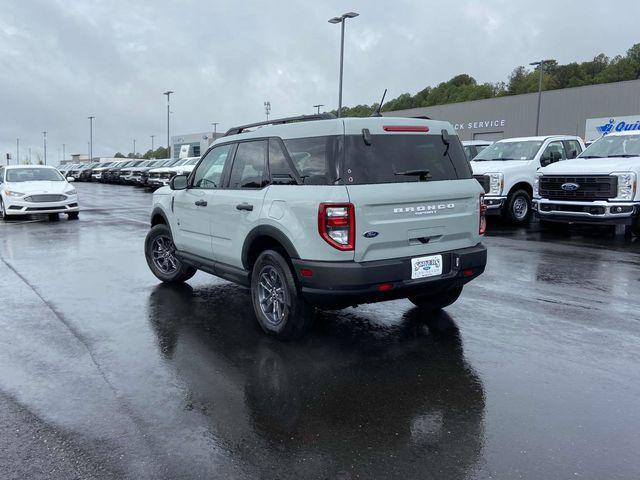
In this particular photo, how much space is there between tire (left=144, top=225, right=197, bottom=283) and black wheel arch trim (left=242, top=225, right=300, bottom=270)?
2.24 m

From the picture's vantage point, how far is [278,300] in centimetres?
517

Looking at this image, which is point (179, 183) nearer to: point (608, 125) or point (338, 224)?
point (338, 224)

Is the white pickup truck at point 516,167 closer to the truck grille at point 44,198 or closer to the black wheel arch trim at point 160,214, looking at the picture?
the black wheel arch trim at point 160,214

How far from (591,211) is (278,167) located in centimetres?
881

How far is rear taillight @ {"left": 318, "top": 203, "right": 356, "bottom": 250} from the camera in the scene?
4.47m

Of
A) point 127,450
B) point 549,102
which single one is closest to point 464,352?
point 127,450

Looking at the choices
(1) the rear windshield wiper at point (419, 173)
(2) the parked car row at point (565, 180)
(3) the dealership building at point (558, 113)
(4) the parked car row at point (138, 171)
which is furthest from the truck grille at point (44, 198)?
(3) the dealership building at point (558, 113)

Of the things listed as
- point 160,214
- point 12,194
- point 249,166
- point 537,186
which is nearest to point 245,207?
point 249,166

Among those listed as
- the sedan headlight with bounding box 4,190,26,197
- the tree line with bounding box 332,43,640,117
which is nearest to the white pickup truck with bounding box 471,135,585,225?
the sedan headlight with bounding box 4,190,26,197

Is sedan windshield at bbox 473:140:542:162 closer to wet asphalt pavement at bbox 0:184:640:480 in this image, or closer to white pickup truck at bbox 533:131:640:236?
white pickup truck at bbox 533:131:640:236

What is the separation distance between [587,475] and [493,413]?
0.80 meters

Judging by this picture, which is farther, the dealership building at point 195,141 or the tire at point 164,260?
the dealership building at point 195,141

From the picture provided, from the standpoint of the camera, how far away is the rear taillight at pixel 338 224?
447 cm

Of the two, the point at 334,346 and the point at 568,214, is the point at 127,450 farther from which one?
the point at 568,214
